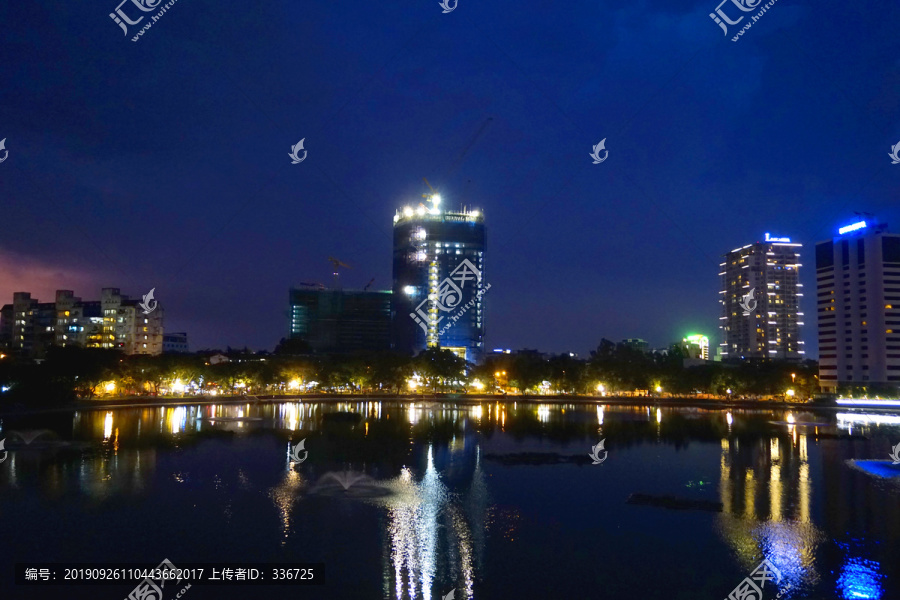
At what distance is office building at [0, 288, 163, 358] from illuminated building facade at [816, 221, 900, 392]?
139m

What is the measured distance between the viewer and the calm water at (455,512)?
713 inches

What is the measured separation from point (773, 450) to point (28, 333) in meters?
156

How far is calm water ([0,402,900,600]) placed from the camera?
59.4ft

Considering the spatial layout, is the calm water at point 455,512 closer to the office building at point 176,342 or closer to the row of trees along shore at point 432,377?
the row of trees along shore at point 432,377

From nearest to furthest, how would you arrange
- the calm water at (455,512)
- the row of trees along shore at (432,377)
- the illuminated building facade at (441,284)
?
the calm water at (455,512) < the row of trees along shore at (432,377) < the illuminated building facade at (441,284)

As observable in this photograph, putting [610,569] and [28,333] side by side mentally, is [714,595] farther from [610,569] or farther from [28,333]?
[28,333]

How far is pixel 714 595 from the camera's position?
17.1 metres

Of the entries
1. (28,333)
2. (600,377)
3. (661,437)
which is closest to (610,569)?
(661,437)

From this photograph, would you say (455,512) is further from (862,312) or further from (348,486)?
(862,312)

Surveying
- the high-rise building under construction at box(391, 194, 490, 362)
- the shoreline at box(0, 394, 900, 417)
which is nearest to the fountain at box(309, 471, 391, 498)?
the shoreline at box(0, 394, 900, 417)

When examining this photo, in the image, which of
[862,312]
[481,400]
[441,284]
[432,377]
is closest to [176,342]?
[441,284]

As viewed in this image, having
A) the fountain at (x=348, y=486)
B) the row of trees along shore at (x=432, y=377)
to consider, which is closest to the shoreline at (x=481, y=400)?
the row of trees along shore at (x=432, y=377)

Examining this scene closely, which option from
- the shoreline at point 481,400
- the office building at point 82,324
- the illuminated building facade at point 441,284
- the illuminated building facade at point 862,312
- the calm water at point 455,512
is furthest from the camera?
the illuminated building facade at point 441,284

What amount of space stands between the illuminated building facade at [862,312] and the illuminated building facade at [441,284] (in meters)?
84.2
